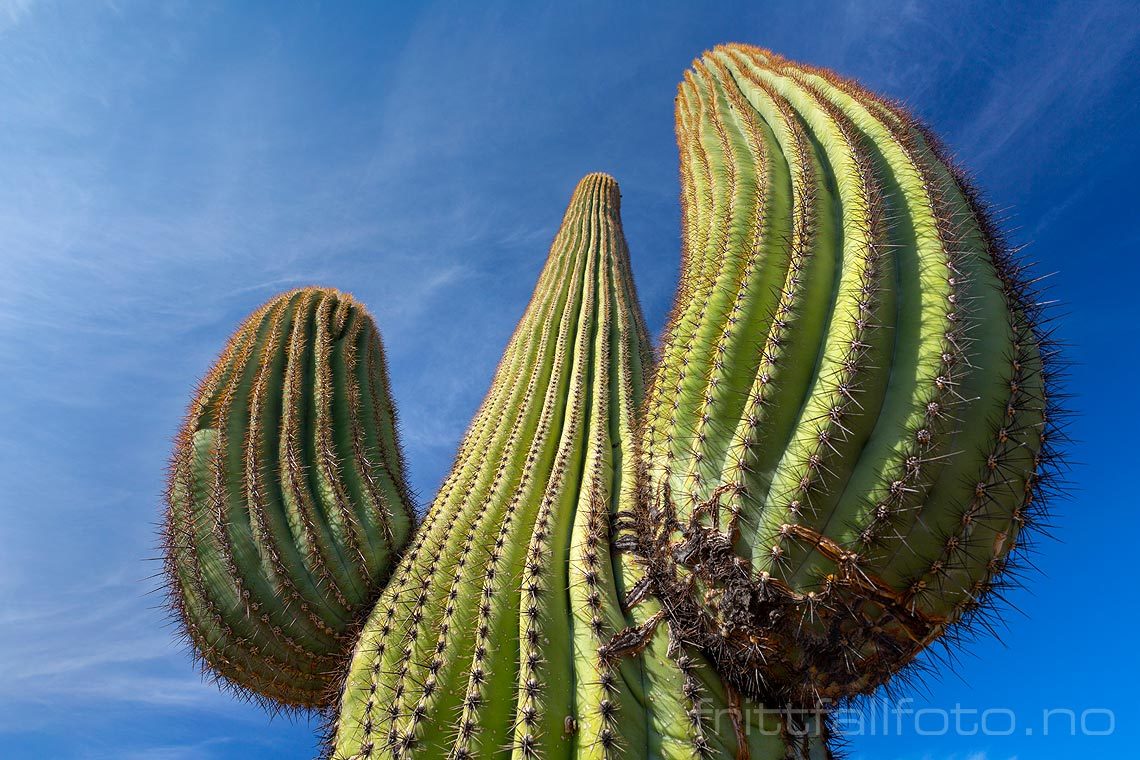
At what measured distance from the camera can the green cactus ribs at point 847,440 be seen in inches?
96.8

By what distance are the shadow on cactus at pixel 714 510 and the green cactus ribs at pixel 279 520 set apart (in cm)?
2

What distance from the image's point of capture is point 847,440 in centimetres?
252

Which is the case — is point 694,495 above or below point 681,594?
above

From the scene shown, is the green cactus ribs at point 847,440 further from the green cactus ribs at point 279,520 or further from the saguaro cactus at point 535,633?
the green cactus ribs at point 279,520

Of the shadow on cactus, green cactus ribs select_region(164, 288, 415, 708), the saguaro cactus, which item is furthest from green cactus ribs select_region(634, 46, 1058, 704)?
green cactus ribs select_region(164, 288, 415, 708)

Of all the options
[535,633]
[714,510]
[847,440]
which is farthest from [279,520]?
[847,440]

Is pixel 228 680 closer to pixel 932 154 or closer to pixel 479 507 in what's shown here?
pixel 479 507

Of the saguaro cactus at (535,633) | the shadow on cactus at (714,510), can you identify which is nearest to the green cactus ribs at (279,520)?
the shadow on cactus at (714,510)

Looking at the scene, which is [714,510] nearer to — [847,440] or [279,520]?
[847,440]

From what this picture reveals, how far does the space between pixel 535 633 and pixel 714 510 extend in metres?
0.91

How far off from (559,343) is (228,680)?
3106 millimetres

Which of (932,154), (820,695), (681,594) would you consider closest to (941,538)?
(820,695)

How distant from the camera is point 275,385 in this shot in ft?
14.3

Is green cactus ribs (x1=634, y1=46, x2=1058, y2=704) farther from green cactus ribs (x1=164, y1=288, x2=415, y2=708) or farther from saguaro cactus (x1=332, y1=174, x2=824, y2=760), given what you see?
green cactus ribs (x1=164, y1=288, x2=415, y2=708)
